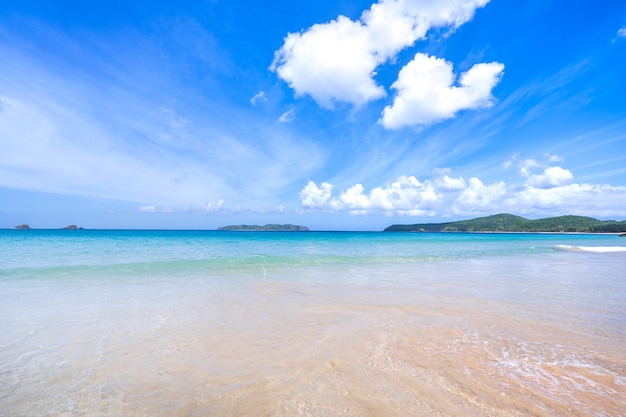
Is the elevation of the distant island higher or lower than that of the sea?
higher

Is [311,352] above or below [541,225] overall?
below

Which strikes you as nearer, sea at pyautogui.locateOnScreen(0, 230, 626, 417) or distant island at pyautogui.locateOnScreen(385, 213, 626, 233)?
A: sea at pyautogui.locateOnScreen(0, 230, 626, 417)

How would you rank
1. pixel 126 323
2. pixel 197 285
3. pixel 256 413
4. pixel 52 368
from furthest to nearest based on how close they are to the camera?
pixel 197 285
pixel 126 323
pixel 52 368
pixel 256 413

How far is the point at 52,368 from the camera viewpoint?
15.5 feet

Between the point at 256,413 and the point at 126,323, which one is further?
the point at 126,323

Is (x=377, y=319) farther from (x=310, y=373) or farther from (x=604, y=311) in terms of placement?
(x=604, y=311)

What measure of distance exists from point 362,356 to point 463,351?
186 cm

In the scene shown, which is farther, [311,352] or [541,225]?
[541,225]

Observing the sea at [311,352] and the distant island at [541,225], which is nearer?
the sea at [311,352]

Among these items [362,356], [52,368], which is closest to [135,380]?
[52,368]

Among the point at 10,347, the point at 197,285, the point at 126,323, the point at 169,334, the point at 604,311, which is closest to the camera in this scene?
the point at 10,347

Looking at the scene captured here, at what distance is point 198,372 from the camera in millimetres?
4578

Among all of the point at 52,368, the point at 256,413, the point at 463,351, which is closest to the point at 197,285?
the point at 52,368

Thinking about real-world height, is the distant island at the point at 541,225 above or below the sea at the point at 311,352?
above
